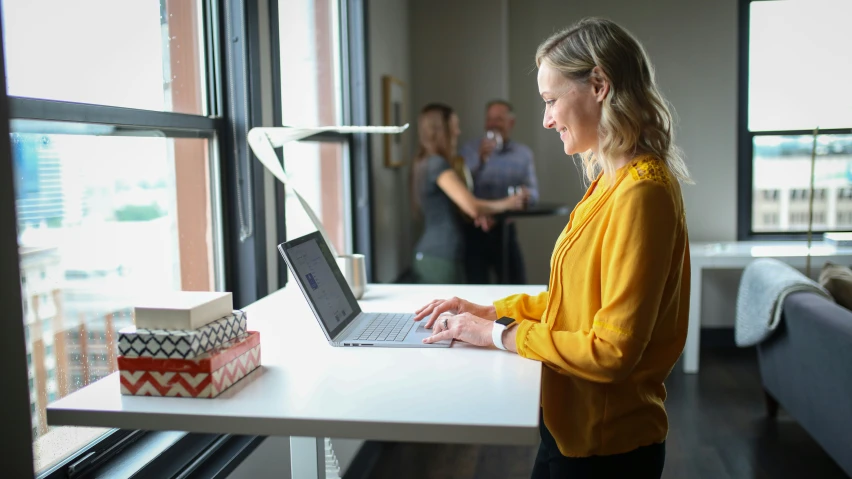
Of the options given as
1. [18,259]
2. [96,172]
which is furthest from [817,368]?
[18,259]

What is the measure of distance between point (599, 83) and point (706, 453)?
2.31 meters

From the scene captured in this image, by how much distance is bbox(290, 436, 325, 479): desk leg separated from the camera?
172cm

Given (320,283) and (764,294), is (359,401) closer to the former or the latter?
(320,283)

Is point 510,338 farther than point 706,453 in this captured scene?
No

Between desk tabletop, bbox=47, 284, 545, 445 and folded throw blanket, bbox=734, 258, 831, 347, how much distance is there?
6.57ft

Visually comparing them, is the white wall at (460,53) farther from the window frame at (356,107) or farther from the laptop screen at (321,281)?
the laptop screen at (321,281)

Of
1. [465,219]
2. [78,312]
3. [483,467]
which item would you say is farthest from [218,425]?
[465,219]

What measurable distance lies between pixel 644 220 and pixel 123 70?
48.5 inches

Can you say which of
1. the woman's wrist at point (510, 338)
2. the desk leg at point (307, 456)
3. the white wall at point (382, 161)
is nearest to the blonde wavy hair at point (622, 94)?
the woman's wrist at point (510, 338)

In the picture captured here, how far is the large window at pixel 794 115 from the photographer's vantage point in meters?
4.73

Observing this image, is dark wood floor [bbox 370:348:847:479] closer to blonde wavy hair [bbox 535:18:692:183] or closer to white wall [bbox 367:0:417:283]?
white wall [bbox 367:0:417:283]

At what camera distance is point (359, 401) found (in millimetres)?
1233

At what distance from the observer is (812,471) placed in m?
2.97

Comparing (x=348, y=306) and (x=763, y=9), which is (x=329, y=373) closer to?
(x=348, y=306)
